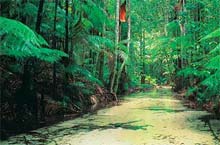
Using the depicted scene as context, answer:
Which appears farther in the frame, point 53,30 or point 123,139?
point 53,30

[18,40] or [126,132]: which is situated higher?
[18,40]

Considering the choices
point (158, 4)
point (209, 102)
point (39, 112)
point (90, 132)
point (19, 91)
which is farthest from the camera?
point (158, 4)

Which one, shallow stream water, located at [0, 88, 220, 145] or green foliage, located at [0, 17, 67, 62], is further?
shallow stream water, located at [0, 88, 220, 145]

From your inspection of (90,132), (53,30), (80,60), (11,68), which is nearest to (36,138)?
(90,132)

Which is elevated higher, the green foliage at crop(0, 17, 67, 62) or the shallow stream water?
the green foliage at crop(0, 17, 67, 62)

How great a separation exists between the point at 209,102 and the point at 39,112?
7.80 meters

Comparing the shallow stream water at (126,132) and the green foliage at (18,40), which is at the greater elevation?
the green foliage at (18,40)

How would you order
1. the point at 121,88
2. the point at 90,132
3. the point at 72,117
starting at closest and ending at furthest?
the point at 90,132, the point at 72,117, the point at 121,88

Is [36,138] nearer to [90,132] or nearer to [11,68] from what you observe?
→ [90,132]

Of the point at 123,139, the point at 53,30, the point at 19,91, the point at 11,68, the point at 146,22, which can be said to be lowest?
the point at 123,139

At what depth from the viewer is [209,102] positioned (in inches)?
594

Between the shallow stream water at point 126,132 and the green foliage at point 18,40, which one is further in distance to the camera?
the shallow stream water at point 126,132

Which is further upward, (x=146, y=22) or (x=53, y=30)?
(x=146, y=22)

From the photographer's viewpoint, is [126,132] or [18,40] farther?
[126,132]
